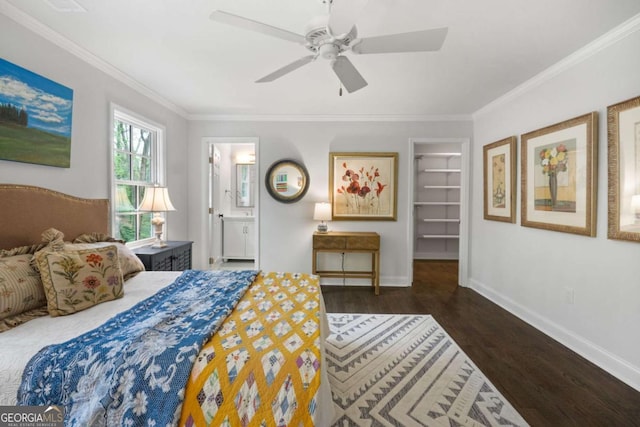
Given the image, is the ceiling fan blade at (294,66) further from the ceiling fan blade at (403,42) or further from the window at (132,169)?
the window at (132,169)

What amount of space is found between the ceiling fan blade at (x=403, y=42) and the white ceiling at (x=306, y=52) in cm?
33

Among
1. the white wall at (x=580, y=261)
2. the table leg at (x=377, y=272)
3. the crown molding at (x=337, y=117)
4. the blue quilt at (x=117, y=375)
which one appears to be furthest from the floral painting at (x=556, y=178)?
the blue quilt at (x=117, y=375)

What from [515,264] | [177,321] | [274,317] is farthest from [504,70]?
[177,321]

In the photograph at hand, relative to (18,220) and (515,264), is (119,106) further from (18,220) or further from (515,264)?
(515,264)

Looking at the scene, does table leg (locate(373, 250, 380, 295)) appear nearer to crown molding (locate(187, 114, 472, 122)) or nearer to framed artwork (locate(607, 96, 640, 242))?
crown molding (locate(187, 114, 472, 122))

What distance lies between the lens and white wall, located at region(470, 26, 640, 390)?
1993 mm

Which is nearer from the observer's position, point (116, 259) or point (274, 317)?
point (274, 317)

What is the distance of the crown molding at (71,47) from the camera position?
1.86 meters

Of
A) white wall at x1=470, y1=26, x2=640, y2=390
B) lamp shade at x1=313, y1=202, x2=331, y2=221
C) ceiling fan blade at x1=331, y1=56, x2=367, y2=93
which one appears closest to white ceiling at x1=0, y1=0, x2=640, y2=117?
white wall at x1=470, y1=26, x2=640, y2=390

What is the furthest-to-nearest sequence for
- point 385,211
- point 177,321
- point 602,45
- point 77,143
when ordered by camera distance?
point 385,211, point 77,143, point 602,45, point 177,321

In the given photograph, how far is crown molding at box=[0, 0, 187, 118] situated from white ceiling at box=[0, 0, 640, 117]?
1cm

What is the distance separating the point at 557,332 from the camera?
2557mm

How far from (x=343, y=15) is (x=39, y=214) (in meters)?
2.37

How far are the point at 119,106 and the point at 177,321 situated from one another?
8.04 feet
